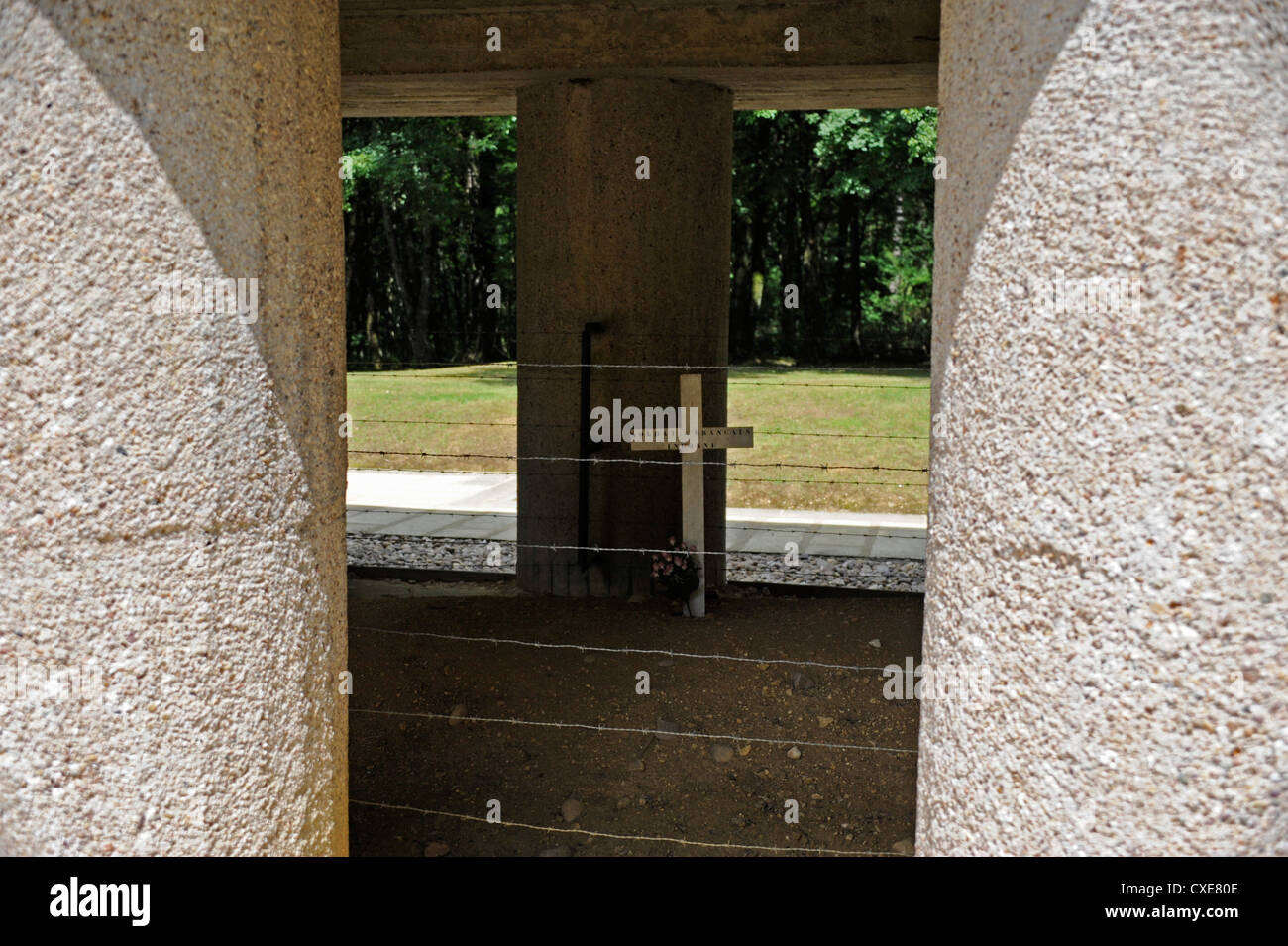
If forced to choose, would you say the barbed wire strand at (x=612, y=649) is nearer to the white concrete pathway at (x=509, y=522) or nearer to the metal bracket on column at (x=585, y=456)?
the metal bracket on column at (x=585, y=456)

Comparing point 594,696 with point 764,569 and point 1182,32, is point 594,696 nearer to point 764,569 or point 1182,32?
point 764,569

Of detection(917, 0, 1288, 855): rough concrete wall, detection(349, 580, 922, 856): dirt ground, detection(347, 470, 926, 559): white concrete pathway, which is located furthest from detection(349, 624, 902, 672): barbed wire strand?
detection(917, 0, 1288, 855): rough concrete wall

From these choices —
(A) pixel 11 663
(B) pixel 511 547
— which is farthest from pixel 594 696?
(B) pixel 511 547

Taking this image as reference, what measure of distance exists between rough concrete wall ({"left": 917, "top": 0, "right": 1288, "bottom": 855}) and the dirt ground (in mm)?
3101

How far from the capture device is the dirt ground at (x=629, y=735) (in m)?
5.51

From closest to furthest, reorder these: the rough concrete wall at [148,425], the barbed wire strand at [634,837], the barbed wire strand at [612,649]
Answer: the rough concrete wall at [148,425]
the barbed wire strand at [634,837]
the barbed wire strand at [612,649]

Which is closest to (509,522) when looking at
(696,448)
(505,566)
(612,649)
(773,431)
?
(505,566)

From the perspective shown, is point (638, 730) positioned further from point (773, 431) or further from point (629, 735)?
point (773, 431)

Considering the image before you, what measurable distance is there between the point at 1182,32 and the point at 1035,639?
1192mm

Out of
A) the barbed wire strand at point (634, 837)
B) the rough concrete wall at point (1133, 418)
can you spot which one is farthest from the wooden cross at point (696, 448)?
the rough concrete wall at point (1133, 418)

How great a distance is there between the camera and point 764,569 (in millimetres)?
10555

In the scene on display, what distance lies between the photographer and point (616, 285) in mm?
8938

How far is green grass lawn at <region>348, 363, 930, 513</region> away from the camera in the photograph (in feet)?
49.3

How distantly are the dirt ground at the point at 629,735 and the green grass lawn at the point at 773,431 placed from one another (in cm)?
582
